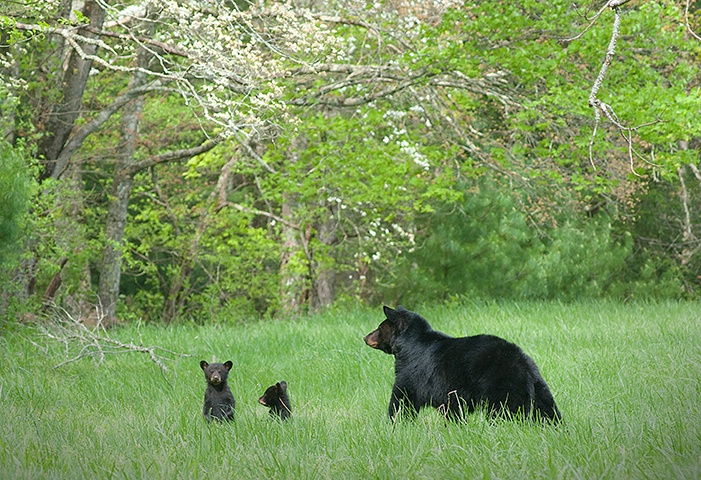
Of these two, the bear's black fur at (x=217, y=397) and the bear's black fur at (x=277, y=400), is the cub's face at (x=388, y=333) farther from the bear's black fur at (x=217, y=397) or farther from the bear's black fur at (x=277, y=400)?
the bear's black fur at (x=217, y=397)

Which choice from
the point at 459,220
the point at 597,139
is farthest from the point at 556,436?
the point at 459,220

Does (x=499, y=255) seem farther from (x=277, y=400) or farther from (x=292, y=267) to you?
(x=277, y=400)

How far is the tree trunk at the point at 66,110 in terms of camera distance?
14250 mm

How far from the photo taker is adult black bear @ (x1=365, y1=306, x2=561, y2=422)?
566cm

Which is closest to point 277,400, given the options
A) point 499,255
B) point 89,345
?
point 89,345

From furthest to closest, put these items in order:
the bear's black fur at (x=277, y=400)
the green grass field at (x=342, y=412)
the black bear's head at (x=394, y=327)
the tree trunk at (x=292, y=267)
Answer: the tree trunk at (x=292, y=267) → the bear's black fur at (x=277, y=400) → the black bear's head at (x=394, y=327) → the green grass field at (x=342, y=412)

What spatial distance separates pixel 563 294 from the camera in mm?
16406

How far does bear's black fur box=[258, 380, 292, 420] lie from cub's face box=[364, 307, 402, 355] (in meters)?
0.94

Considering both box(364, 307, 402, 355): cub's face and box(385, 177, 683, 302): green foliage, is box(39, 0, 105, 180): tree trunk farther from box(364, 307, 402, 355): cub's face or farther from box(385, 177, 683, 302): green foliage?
box(364, 307, 402, 355): cub's face

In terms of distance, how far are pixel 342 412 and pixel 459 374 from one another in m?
1.98

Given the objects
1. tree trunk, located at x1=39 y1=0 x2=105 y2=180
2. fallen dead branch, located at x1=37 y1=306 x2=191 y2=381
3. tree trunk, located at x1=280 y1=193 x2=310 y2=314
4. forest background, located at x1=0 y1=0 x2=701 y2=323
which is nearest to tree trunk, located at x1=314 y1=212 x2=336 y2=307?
forest background, located at x1=0 y1=0 x2=701 y2=323

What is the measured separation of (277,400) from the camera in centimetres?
722

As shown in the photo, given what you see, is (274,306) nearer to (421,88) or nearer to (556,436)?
(421,88)

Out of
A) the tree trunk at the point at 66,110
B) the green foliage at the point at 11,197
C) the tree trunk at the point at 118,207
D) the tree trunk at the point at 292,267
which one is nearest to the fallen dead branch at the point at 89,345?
the green foliage at the point at 11,197
